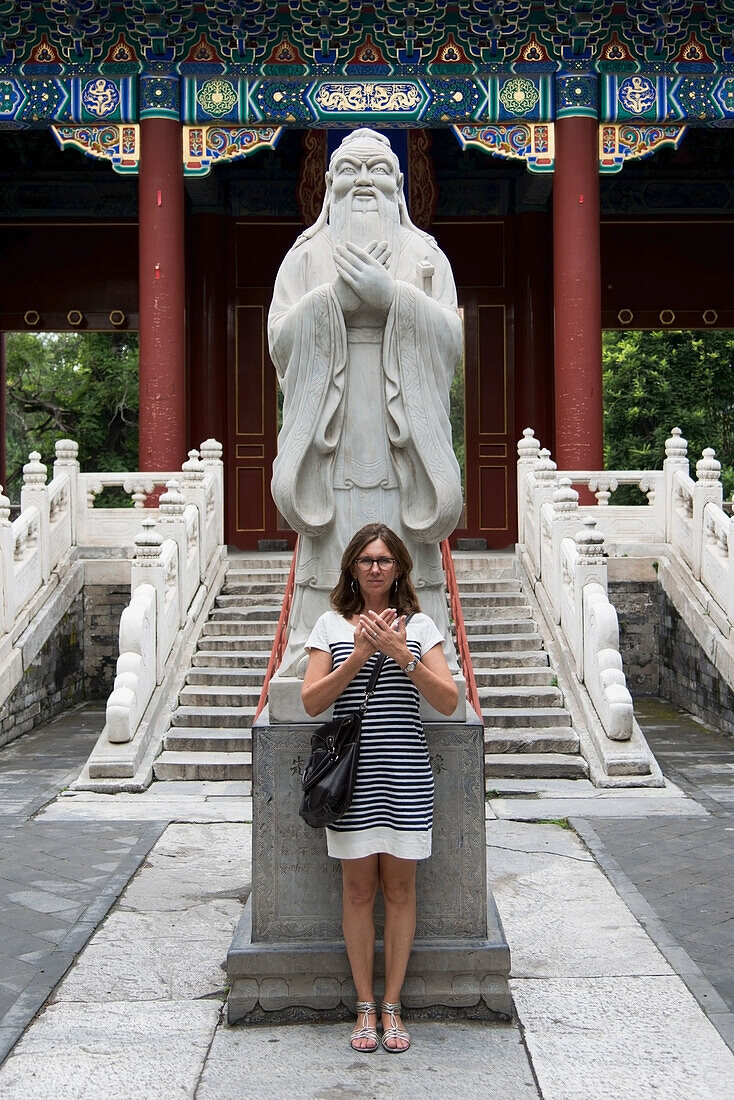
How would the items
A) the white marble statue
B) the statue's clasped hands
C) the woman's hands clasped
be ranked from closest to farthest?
the woman's hands clasped → the statue's clasped hands → the white marble statue

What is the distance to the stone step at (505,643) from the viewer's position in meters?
9.20

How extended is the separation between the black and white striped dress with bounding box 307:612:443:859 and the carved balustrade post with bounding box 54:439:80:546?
7431 mm

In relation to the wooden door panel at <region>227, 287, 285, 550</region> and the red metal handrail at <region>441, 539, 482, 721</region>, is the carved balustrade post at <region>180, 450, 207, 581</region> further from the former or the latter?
the wooden door panel at <region>227, 287, 285, 550</region>

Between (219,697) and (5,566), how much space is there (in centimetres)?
193

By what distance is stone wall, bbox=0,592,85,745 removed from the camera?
9188 millimetres

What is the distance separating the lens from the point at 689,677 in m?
9.93

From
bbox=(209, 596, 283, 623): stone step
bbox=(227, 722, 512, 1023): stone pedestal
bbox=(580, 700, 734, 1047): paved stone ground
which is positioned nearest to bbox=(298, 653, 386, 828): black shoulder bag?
bbox=(227, 722, 512, 1023): stone pedestal

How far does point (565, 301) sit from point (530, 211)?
3.40m

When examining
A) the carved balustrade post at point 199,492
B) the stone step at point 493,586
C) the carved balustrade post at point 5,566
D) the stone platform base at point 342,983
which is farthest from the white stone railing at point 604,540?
the carved balustrade post at point 5,566

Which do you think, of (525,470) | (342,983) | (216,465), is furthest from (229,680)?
(342,983)

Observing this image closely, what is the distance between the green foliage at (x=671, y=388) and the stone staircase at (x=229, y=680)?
1129 centimetres

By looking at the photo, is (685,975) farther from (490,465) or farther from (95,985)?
(490,465)

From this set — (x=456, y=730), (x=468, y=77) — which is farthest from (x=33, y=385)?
(x=456, y=730)

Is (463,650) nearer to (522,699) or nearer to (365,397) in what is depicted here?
(522,699)
